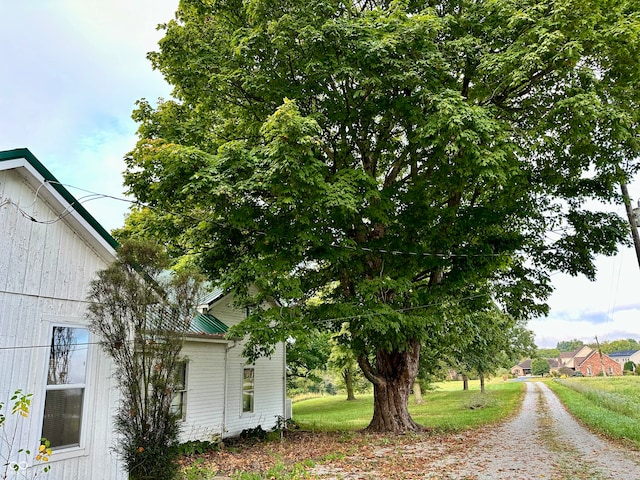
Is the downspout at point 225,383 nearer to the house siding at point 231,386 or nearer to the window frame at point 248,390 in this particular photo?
the house siding at point 231,386

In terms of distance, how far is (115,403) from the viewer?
692 cm

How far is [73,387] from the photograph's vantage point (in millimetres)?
6445

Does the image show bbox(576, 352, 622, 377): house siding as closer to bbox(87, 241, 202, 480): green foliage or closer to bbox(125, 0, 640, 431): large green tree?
bbox(125, 0, 640, 431): large green tree

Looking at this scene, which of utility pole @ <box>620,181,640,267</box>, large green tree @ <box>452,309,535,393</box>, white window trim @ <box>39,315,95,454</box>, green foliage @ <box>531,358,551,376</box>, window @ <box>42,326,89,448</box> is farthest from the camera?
green foliage @ <box>531,358,551,376</box>

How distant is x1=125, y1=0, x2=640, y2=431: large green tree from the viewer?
9039mm

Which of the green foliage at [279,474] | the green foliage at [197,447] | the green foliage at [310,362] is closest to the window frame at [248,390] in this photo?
the green foliage at [197,447]

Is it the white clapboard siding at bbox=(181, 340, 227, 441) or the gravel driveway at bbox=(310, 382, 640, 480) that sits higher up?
the white clapboard siding at bbox=(181, 340, 227, 441)

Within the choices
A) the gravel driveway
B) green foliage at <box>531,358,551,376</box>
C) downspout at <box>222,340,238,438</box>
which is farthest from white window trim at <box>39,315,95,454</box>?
green foliage at <box>531,358,551,376</box>

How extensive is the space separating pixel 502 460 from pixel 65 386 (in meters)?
9.04

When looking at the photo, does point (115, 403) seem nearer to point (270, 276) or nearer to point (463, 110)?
point (270, 276)

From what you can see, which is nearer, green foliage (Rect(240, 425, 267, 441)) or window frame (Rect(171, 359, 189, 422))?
window frame (Rect(171, 359, 189, 422))

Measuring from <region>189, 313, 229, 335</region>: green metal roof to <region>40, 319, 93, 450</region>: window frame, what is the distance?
226 inches

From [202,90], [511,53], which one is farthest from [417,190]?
[202,90]

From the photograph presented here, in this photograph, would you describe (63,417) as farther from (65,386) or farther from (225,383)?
(225,383)
